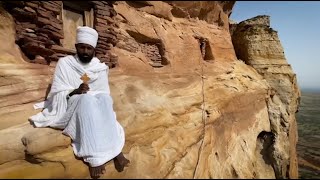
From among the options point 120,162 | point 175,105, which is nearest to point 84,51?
point 120,162

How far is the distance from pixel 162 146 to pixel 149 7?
16.8 feet

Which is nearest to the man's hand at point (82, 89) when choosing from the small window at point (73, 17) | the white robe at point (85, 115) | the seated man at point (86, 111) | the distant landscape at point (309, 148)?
the seated man at point (86, 111)

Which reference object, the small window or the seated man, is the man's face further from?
the small window

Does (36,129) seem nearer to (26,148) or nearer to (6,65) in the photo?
(26,148)

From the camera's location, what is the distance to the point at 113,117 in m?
3.82

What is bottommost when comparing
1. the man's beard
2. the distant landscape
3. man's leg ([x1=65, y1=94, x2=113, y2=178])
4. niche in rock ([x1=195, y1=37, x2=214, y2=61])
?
the distant landscape

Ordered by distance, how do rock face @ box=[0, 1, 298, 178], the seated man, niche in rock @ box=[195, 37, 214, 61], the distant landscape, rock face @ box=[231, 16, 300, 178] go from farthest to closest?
the distant landscape < niche in rock @ box=[195, 37, 214, 61] < rock face @ box=[231, 16, 300, 178] < rock face @ box=[0, 1, 298, 178] < the seated man


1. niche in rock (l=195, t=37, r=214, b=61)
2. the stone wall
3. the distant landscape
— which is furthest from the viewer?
the distant landscape

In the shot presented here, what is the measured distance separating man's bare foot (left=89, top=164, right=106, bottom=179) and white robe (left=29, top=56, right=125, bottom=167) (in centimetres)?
5

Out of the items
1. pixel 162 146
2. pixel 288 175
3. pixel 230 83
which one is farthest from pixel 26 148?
pixel 288 175

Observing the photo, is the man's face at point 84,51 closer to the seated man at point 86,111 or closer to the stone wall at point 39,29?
the seated man at point 86,111

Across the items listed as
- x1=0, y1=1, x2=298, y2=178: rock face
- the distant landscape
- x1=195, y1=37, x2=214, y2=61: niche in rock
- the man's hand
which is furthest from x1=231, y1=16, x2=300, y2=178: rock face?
the man's hand

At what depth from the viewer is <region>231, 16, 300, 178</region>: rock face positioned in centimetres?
822

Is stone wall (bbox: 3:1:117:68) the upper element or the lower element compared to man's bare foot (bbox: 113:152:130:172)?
upper
